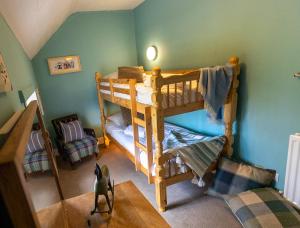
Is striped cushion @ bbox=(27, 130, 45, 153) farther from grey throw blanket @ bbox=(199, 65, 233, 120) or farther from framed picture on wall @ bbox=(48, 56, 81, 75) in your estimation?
framed picture on wall @ bbox=(48, 56, 81, 75)

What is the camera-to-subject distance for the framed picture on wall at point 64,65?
341 centimetres

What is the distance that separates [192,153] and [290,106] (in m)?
1.01

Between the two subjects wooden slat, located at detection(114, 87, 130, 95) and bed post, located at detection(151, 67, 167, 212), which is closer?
bed post, located at detection(151, 67, 167, 212)

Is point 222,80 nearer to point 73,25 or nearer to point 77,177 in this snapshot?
point 77,177

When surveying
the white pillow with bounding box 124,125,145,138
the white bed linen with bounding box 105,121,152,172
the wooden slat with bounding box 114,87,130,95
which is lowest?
the white bed linen with bounding box 105,121,152,172

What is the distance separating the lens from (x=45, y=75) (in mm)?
3410

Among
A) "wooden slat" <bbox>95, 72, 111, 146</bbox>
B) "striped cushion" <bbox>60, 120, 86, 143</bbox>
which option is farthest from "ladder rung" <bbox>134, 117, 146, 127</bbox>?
"striped cushion" <bbox>60, 120, 86, 143</bbox>

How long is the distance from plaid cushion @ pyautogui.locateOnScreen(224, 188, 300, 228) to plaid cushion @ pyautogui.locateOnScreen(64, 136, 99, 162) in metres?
2.17

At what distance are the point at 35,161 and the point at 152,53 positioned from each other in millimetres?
2928

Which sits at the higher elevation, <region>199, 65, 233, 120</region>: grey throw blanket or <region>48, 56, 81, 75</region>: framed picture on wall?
<region>48, 56, 81, 75</region>: framed picture on wall

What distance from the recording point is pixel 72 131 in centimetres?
333

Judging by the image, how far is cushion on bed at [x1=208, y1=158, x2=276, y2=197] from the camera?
2014 mm

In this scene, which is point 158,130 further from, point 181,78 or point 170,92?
point 181,78

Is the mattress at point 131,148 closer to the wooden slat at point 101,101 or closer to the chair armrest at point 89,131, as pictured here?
the wooden slat at point 101,101
